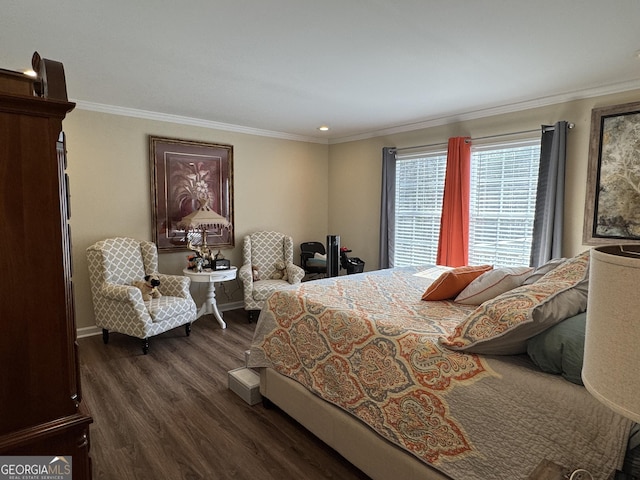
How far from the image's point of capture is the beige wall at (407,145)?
3.50 m

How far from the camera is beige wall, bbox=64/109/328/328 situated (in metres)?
3.96

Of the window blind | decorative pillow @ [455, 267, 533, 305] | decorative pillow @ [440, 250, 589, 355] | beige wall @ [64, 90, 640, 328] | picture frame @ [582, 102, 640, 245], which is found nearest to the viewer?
decorative pillow @ [440, 250, 589, 355]

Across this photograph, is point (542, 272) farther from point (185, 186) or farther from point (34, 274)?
point (185, 186)

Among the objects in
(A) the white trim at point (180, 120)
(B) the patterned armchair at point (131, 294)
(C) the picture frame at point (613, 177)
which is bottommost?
(B) the patterned armchair at point (131, 294)

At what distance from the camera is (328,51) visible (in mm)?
2584

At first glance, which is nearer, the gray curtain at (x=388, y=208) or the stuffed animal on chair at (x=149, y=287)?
the stuffed animal on chair at (x=149, y=287)

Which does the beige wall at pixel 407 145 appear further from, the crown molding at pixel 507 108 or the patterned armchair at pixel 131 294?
the patterned armchair at pixel 131 294

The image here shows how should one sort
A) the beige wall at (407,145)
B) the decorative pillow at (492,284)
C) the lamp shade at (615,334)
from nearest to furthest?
the lamp shade at (615,334) → the decorative pillow at (492,284) → the beige wall at (407,145)

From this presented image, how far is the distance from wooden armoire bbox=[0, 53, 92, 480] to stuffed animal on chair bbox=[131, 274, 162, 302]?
119 inches

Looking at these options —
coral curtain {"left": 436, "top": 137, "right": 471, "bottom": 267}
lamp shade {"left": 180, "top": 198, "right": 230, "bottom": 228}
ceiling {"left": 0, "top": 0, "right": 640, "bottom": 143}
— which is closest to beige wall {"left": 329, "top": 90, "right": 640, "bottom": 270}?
ceiling {"left": 0, "top": 0, "right": 640, "bottom": 143}

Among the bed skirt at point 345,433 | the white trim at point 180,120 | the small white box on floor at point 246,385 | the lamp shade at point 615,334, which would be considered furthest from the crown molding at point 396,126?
the lamp shade at point 615,334

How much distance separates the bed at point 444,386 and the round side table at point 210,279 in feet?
6.23

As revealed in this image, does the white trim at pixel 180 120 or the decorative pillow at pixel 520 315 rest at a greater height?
the white trim at pixel 180 120

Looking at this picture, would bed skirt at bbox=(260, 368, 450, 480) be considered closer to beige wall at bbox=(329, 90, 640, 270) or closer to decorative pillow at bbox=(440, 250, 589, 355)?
decorative pillow at bbox=(440, 250, 589, 355)
